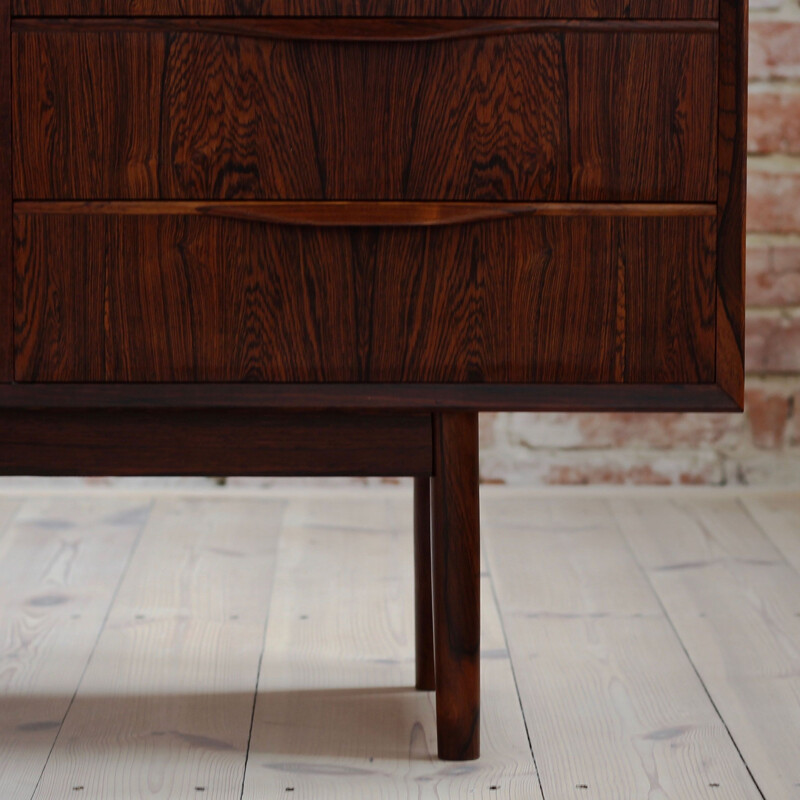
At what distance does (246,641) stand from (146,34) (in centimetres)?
65

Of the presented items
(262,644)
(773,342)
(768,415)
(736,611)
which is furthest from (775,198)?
(262,644)

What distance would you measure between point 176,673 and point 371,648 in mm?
201

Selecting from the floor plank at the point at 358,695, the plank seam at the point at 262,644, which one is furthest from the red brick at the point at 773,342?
the plank seam at the point at 262,644

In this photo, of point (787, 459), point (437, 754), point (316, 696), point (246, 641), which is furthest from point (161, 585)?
point (787, 459)

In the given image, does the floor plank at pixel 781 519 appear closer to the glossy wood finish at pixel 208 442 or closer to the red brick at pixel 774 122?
the red brick at pixel 774 122

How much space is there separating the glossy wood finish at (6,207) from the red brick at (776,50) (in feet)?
4.01

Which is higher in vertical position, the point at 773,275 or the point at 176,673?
the point at 773,275

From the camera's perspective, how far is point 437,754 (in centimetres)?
102

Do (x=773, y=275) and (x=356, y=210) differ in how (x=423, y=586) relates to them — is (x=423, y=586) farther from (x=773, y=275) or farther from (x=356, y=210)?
(x=773, y=275)

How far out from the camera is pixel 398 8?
887 millimetres

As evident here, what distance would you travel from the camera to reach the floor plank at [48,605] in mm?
1052

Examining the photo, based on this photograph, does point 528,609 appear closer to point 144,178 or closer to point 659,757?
point 659,757

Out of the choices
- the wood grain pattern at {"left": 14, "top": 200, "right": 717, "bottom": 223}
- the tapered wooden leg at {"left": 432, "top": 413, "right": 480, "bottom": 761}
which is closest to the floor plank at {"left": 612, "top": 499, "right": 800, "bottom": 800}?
the tapered wooden leg at {"left": 432, "top": 413, "right": 480, "bottom": 761}

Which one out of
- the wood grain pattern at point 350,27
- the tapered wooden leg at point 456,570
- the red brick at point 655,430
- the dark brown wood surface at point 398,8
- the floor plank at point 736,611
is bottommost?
the floor plank at point 736,611
